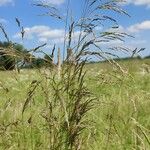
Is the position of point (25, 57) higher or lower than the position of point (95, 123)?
higher

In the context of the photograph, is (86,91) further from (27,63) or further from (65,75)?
(27,63)

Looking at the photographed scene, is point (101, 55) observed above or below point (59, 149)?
above

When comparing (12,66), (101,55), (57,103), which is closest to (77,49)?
(101,55)

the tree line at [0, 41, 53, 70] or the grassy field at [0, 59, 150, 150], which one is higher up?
the tree line at [0, 41, 53, 70]

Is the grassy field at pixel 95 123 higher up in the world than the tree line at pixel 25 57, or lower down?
lower down

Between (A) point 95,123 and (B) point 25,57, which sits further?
(A) point 95,123

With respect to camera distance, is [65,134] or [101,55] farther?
[65,134]

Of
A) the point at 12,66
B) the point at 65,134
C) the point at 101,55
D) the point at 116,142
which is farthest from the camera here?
the point at 116,142

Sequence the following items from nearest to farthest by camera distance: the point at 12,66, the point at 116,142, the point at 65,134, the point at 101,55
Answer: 1. the point at 101,55
2. the point at 65,134
3. the point at 12,66
4. the point at 116,142

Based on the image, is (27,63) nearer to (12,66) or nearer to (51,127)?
(12,66)

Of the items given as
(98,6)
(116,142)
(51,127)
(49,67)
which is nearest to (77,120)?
(51,127)

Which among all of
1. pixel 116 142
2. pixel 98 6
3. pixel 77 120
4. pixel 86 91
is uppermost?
pixel 98 6

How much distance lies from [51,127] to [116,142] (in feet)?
4.28

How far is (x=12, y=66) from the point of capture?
189 inches
